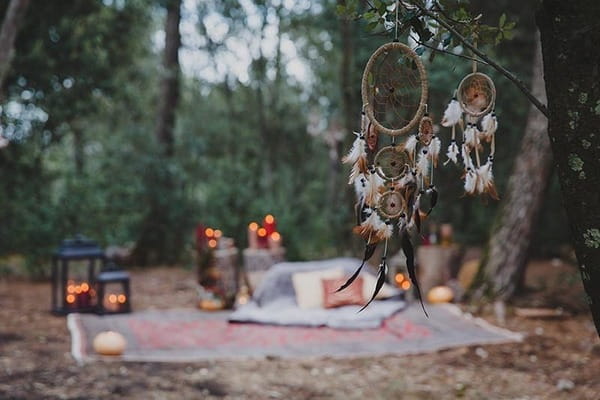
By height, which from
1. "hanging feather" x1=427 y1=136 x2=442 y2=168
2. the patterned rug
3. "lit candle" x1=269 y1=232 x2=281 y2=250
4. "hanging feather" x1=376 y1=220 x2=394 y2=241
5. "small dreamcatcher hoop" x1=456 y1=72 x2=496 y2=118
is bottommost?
the patterned rug

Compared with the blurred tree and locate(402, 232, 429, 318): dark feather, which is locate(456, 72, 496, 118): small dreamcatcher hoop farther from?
the blurred tree

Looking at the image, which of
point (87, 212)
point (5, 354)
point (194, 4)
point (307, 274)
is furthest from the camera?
point (194, 4)

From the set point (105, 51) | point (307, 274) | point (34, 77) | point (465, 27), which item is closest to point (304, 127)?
point (105, 51)

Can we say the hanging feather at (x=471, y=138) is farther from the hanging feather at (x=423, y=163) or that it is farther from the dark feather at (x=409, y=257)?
the dark feather at (x=409, y=257)

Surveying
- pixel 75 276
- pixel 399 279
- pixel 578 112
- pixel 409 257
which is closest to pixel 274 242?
pixel 399 279

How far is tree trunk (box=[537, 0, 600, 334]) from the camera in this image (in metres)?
1.54

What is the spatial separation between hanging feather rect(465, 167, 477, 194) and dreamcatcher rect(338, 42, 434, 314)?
0.38ft

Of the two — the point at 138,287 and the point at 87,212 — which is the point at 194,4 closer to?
the point at 87,212

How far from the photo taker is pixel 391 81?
213cm

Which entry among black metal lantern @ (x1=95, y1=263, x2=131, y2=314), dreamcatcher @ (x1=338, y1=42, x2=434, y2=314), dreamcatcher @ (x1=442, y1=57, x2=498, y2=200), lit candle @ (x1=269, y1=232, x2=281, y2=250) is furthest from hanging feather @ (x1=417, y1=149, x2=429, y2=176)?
lit candle @ (x1=269, y1=232, x2=281, y2=250)

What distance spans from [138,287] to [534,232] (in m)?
4.82

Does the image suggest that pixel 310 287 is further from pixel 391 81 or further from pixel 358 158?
pixel 358 158

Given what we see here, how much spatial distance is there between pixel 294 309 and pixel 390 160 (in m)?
4.44

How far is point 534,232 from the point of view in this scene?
6797 mm
